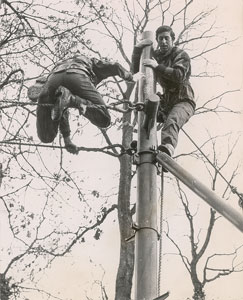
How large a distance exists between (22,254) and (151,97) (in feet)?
31.0

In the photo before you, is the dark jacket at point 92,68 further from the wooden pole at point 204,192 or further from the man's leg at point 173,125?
the wooden pole at point 204,192

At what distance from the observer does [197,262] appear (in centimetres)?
1495

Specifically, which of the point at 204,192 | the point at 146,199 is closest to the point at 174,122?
the point at 146,199

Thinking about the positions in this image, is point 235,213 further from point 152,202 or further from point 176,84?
point 176,84

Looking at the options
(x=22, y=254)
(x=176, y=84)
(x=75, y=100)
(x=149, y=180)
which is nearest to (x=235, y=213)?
(x=149, y=180)

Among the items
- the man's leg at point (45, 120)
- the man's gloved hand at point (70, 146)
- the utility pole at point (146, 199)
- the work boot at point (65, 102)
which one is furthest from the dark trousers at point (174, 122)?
the man's leg at point (45, 120)

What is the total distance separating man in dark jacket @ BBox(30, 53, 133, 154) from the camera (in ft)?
20.2

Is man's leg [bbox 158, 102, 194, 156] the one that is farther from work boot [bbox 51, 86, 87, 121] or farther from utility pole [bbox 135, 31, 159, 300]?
work boot [bbox 51, 86, 87, 121]

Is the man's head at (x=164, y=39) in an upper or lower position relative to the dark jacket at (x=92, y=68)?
upper

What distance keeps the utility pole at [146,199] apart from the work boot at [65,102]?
1244 millimetres

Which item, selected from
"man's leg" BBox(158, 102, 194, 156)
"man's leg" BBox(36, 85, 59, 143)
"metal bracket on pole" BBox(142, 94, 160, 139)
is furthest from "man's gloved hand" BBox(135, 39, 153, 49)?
"man's leg" BBox(36, 85, 59, 143)

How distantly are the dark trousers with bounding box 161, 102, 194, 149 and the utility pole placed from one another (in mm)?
460

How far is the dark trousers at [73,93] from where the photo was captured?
245 inches

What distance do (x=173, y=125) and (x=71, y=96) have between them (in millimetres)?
1380
